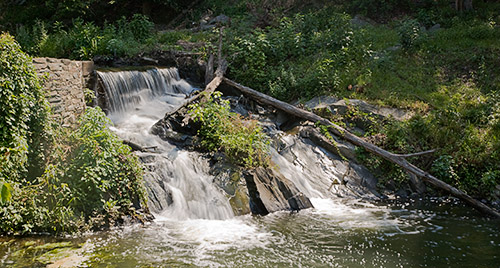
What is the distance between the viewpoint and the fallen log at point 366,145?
384 inches

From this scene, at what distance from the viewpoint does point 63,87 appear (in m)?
8.65

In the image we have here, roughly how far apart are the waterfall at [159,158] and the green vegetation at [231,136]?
63cm

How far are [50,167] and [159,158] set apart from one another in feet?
8.78

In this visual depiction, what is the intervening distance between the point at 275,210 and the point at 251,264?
2767mm

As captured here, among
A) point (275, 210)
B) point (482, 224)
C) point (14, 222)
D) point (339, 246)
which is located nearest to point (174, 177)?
point (275, 210)

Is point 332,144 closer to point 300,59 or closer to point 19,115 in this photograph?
point 300,59

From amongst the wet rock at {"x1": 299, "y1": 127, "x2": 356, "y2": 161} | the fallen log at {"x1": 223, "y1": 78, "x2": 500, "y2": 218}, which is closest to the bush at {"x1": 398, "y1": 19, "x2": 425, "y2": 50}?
→ the fallen log at {"x1": 223, "y1": 78, "x2": 500, "y2": 218}

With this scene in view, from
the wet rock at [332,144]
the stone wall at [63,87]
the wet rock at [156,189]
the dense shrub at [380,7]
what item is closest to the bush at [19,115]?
the stone wall at [63,87]

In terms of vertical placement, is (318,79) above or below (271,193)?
above

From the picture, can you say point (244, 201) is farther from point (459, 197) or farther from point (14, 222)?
point (459, 197)

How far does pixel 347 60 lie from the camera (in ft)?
49.2

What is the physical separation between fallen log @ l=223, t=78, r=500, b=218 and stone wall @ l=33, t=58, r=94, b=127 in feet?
18.8

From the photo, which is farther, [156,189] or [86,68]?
[86,68]

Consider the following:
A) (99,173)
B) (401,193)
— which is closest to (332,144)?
(401,193)
